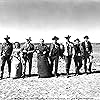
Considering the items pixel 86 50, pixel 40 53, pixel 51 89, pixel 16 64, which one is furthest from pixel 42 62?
pixel 51 89

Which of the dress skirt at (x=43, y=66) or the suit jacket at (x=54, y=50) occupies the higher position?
the suit jacket at (x=54, y=50)

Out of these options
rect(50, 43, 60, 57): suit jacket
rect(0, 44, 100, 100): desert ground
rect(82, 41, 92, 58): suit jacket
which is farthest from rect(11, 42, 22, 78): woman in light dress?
rect(82, 41, 92, 58): suit jacket

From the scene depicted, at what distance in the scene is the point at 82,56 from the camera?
1220cm

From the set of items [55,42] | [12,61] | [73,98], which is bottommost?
[73,98]

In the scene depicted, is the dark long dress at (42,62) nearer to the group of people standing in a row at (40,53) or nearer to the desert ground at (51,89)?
the group of people standing in a row at (40,53)

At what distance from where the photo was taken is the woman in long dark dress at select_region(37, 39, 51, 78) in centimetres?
1155

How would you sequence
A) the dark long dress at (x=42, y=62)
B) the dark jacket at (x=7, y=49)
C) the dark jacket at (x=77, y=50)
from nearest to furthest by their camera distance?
the dark jacket at (x=7, y=49) → the dark long dress at (x=42, y=62) → the dark jacket at (x=77, y=50)

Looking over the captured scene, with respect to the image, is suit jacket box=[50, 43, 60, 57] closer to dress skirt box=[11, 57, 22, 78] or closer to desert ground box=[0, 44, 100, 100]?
desert ground box=[0, 44, 100, 100]

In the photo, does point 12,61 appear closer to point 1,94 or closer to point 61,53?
point 61,53

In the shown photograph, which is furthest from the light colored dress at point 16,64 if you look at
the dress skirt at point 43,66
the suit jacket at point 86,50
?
the suit jacket at point 86,50

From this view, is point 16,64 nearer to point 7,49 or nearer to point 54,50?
point 7,49

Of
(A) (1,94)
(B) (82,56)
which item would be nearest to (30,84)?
(A) (1,94)

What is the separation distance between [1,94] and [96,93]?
383cm

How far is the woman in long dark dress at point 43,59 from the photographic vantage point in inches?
455
